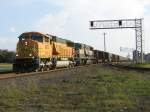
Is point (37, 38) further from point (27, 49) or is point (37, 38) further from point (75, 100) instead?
point (75, 100)

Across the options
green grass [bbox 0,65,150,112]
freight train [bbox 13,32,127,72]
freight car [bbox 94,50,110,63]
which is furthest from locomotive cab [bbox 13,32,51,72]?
freight car [bbox 94,50,110,63]

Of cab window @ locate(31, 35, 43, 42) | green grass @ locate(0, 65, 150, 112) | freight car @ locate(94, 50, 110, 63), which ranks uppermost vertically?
cab window @ locate(31, 35, 43, 42)

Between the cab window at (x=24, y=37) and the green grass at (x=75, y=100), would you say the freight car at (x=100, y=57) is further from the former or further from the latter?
the green grass at (x=75, y=100)

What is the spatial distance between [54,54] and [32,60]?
6.32 meters

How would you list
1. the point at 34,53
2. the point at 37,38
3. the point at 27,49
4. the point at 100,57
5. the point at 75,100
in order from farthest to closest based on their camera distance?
1. the point at 100,57
2. the point at 37,38
3. the point at 27,49
4. the point at 34,53
5. the point at 75,100

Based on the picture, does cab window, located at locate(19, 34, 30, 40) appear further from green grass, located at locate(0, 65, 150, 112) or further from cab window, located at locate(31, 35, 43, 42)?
green grass, located at locate(0, 65, 150, 112)

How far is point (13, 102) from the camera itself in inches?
524

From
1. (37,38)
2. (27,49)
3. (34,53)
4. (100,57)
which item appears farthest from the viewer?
(100,57)

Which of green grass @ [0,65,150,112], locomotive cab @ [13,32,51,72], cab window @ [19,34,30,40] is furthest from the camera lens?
cab window @ [19,34,30,40]

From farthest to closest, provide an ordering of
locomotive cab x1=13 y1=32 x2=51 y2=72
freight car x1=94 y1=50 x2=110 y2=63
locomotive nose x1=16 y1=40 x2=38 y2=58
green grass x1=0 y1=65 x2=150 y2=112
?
freight car x1=94 y1=50 x2=110 y2=63 < locomotive nose x1=16 y1=40 x2=38 y2=58 < locomotive cab x1=13 y1=32 x2=51 y2=72 < green grass x1=0 y1=65 x2=150 y2=112

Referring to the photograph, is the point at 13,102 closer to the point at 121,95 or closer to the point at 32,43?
the point at 121,95

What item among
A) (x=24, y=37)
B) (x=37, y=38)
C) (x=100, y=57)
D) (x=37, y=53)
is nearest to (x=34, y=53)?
(x=37, y=53)

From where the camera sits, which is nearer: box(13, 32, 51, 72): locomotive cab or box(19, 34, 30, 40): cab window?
box(13, 32, 51, 72): locomotive cab

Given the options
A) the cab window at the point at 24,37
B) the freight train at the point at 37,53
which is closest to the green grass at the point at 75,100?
the freight train at the point at 37,53
